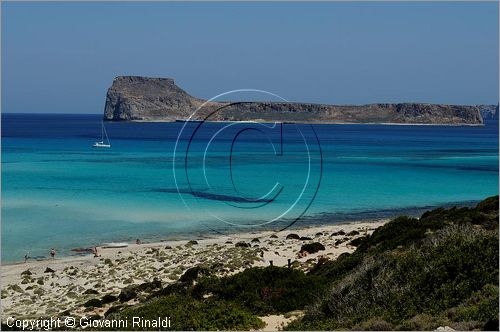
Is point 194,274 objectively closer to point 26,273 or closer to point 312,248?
point 312,248

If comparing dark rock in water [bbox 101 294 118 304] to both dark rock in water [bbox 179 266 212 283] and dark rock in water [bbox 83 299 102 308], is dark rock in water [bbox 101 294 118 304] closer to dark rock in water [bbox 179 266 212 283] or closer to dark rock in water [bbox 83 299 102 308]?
dark rock in water [bbox 83 299 102 308]

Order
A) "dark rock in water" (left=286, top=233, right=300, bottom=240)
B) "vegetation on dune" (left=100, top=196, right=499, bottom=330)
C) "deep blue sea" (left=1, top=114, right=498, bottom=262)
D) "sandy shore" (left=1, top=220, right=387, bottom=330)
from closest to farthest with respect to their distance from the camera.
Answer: "vegetation on dune" (left=100, top=196, right=499, bottom=330)
"sandy shore" (left=1, top=220, right=387, bottom=330)
"dark rock in water" (left=286, top=233, right=300, bottom=240)
"deep blue sea" (left=1, top=114, right=498, bottom=262)

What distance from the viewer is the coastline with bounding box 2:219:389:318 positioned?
A: 57.1 ft

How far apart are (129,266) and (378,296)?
13.3 metres

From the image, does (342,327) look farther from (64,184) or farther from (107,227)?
(64,184)

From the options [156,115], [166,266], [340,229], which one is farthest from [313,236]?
[156,115]

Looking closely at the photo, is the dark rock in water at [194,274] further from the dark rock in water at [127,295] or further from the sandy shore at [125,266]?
the dark rock in water at [127,295]

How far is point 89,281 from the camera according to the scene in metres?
19.6

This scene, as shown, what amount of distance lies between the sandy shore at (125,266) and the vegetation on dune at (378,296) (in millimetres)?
4311

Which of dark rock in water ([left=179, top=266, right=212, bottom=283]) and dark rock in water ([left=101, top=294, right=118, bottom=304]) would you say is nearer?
dark rock in water ([left=101, top=294, right=118, bottom=304])

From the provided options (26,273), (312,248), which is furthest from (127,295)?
(312,248)

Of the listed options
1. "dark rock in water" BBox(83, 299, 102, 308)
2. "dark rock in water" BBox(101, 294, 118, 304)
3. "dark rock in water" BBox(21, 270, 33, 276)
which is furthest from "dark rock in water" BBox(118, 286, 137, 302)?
"dark rock in water" BBox(21, 270, 33, 276)

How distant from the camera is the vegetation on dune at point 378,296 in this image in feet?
29.8

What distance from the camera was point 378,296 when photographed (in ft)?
33.4
